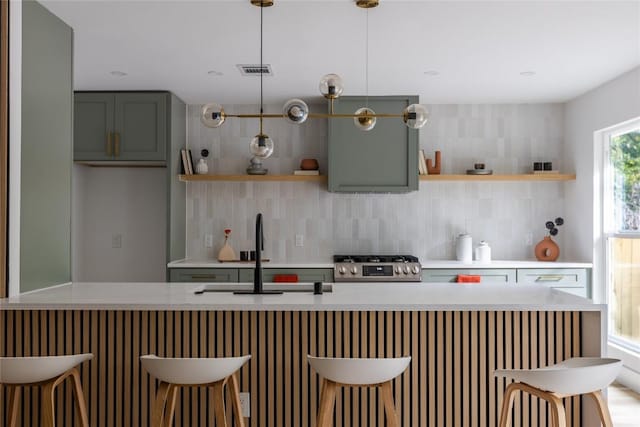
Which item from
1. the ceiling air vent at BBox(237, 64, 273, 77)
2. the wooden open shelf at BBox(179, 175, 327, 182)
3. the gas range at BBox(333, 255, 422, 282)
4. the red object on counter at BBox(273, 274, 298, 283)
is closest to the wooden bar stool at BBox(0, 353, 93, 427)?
the ceiling air vent at BBox(237, 64, 273, 77)

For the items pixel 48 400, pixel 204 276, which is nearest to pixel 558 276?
pixel 204 276

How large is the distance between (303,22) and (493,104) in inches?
110

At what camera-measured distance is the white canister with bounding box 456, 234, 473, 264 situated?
202 inches

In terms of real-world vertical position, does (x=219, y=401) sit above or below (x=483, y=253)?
below

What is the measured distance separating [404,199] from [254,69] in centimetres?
200

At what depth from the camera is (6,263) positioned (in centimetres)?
268

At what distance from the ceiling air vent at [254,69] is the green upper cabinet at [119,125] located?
970 millimetres

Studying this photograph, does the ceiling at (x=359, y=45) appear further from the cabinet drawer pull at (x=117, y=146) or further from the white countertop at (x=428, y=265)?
the white countertop at (x=428, y=265)

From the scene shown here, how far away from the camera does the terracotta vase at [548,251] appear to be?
16.8 ft

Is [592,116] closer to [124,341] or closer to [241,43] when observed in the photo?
[241,43]

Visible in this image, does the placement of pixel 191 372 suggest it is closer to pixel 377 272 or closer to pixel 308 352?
pixel 308 352

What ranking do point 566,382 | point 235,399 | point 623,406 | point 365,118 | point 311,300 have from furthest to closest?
point 623,406
point 365,118
point 311,300
point 235,399
point 566,382

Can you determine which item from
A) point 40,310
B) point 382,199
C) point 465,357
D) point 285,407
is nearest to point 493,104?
point 382,199

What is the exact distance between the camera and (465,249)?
5141 mm
